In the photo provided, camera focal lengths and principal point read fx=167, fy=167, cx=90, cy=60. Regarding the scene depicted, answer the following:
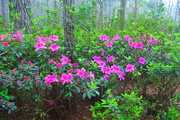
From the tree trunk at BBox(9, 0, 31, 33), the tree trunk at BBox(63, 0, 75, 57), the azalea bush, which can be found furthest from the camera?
the tree trunk at BBox(9, 0, 31, 33)

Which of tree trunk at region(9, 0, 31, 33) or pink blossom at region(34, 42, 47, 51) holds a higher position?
tree trunk at region(9, 0, 31, 33)

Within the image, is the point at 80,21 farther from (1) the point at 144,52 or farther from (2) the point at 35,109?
(2) the point at 35,109

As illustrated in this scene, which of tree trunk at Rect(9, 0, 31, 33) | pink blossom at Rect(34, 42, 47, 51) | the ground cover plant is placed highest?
tree trunk at Rect(9, 0, 31, 33)

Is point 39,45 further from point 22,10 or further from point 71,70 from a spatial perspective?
point 22,10

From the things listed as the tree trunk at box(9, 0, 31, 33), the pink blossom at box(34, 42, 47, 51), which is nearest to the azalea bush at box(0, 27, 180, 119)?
the pink blossom at box(34, 42, 47, 51)

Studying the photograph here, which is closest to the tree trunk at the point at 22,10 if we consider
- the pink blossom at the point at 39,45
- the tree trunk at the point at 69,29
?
the tree trunk at the point at 69,29

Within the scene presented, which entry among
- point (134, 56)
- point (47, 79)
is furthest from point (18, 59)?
point (134, 56)

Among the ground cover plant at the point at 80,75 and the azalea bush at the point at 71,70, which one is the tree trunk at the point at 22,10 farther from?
the azalea bush at the point at 71,70

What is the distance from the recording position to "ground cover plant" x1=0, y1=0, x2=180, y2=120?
1.69 meters

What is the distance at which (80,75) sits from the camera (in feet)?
5.72

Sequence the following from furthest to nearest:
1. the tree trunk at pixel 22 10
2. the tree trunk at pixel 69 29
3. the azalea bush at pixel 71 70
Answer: the tree trunk at pixel 22 10
the tree trunk at pixel 69 29
the azalea bush at pixel 71 70

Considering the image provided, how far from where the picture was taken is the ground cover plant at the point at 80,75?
1.69 metres

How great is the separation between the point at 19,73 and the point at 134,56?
154 centimetres

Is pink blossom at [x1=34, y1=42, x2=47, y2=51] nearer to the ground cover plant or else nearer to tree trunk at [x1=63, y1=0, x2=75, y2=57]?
the ground cover plant
